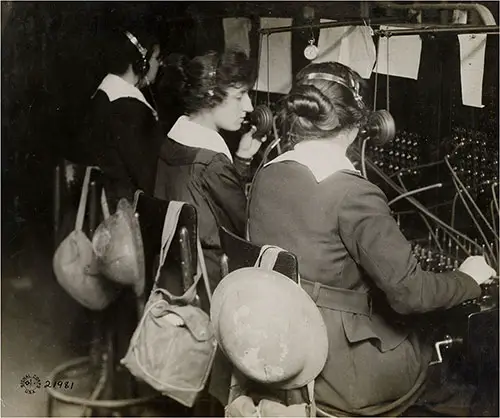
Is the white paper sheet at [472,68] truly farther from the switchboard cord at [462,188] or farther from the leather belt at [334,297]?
the leather belt at [334,297]

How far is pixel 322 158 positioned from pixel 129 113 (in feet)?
1.86

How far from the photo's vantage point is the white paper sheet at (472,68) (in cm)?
161

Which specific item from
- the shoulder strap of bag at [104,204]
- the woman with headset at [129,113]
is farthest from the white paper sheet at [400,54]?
the shoulder strap of bag at [104,204]

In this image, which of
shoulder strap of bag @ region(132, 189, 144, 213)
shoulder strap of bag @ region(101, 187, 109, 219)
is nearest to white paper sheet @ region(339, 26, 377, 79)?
shoulder strap of bag @ region(132, 189, 144, 213)

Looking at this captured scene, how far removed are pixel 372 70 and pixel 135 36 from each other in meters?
0.61

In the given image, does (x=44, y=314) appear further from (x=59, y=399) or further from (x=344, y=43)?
(x=344, y=43)

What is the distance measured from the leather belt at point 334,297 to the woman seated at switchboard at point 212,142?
24 centimetres

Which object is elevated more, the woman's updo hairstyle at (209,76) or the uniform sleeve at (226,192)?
the woman's updo hairstyle at (209,76)

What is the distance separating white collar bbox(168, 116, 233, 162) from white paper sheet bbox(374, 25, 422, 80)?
0.42m

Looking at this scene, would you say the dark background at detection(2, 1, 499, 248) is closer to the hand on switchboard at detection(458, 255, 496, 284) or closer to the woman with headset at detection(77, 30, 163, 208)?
the woman with headset at detection(77, 30, 163, 208)

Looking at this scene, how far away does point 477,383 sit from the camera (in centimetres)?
171

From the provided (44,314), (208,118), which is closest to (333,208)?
(208,118)

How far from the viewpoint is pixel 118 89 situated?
6.13 ft

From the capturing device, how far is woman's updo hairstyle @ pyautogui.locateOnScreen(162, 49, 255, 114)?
176cm
